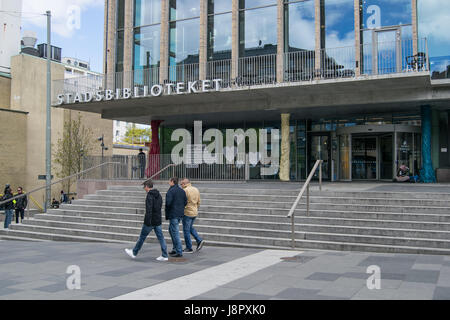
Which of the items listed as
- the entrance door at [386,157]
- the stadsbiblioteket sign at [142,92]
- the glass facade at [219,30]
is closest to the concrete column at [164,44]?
the stadsbiblioteket sign at [142,92]

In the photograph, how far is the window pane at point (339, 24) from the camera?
1900 cm

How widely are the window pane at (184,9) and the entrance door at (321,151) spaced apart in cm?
891

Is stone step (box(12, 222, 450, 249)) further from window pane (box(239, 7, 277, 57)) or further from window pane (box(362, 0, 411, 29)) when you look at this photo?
window pane (box(362, 0, 411, 29))

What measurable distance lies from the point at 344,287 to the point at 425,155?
1472 centimetres

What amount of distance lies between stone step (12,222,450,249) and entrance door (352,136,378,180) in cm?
1205

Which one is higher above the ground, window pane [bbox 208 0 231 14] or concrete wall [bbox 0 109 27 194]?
window pane [bbox 208 0 231 14]

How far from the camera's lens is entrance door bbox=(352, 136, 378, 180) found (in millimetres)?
21859

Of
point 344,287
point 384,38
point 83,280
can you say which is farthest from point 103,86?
point 344,287

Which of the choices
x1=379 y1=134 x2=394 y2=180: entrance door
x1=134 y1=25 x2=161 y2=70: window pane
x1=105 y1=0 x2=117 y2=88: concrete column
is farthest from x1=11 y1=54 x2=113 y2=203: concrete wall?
x1=379 y1=134 x2=394 y2=180: entrance door

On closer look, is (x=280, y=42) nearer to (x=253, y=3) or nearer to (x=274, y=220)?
(x=253, y=3)

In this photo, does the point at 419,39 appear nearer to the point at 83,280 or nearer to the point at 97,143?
the point at 83,280

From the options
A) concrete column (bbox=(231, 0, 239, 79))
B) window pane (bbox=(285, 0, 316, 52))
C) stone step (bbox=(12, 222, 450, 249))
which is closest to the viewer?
stone step (bbox=(12, 222, 450, 249))

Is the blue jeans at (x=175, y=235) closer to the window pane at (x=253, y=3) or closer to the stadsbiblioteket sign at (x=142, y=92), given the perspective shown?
the stadsbiblioteket sign at (x=142, y=92)

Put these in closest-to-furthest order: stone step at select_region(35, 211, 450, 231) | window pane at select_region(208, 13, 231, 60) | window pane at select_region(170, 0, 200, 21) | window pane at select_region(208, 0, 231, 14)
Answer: stone step at select_region(35, 211, 450, 231)
window pane at select_region(208, 13, 231, 60)
window pane at select_region(208, 0, 231, 14)
window pane at select_region(170, 0, 200, 21)
